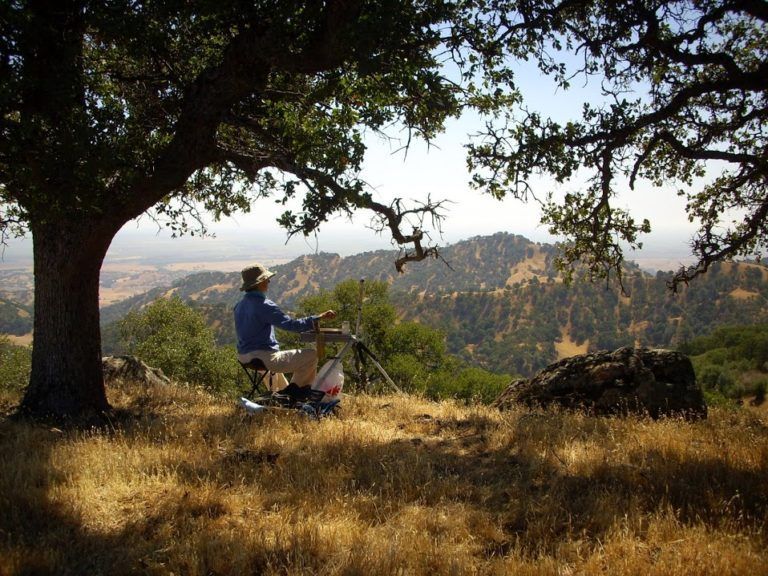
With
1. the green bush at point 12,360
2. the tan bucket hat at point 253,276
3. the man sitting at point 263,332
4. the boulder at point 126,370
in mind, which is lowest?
the green bush at point 12,360

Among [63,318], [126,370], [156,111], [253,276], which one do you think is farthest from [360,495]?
[126,370]

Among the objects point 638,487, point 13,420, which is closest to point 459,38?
point 638,487

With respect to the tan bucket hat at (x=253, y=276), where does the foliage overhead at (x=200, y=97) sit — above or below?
above

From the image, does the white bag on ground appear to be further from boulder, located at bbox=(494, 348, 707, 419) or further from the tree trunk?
the tree trunk

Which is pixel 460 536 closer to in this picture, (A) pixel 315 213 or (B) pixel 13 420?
(A) pixel 315 213

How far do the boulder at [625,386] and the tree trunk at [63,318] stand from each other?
22.4ft

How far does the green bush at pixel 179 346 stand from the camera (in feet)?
102

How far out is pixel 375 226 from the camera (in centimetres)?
715

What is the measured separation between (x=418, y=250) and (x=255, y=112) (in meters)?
3.53

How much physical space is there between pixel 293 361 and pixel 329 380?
0.63 m

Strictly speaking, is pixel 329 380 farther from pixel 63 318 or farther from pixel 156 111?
pixel 156 111

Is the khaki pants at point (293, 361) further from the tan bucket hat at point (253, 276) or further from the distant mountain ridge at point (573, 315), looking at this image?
the distant mountain ridge at point (573, 315)

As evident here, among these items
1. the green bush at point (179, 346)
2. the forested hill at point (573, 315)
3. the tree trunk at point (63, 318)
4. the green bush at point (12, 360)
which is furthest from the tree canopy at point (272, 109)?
the forested hill at point (573, 315)

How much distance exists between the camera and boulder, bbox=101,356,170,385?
10876mm
